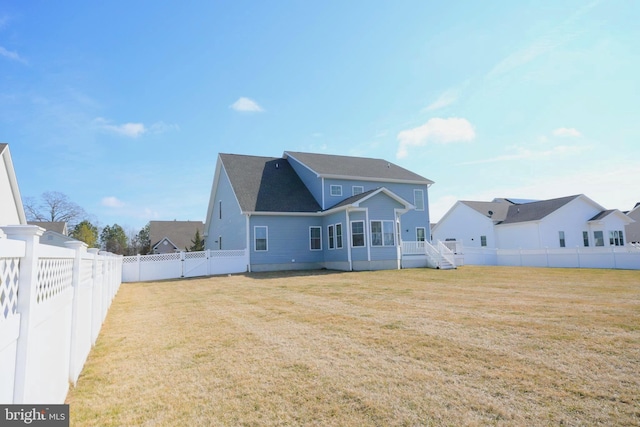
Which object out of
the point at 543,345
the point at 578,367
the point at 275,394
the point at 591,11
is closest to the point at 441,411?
the point at 275,394

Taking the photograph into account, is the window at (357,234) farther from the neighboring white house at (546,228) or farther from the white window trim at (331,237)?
the neighboring white house at (546,228)

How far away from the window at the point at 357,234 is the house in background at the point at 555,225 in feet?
54.0

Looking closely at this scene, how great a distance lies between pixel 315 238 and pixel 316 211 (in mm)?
1715

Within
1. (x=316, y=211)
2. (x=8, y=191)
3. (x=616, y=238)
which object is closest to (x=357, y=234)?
(x=316, y=211)

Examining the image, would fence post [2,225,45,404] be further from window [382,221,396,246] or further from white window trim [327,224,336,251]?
white window trim [327,224,336,251]

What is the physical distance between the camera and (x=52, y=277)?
2.82 meters

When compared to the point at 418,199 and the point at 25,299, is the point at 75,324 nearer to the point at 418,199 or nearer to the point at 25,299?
the point at 25,299

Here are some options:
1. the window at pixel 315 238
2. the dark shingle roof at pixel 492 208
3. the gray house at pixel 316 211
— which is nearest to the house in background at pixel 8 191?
the gray house at pixel 316 211

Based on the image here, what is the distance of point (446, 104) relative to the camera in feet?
49.7

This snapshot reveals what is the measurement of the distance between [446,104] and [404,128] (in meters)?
3.55

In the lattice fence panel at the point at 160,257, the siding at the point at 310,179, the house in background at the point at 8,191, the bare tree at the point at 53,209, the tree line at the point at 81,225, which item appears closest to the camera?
the house in background at the point at 8,191

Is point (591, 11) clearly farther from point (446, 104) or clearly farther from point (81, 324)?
point (81, 324)

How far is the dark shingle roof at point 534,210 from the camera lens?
2662cm

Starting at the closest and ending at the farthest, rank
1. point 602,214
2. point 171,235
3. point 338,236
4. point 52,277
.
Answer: point 52,277 → point 338,236 → point 602,214 → point 171,235
